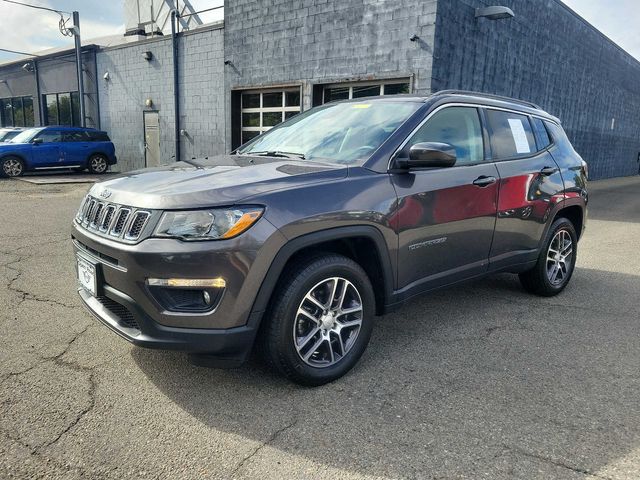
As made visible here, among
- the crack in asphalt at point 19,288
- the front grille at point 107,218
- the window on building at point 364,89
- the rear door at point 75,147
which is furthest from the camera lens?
the rear door at point 75,147

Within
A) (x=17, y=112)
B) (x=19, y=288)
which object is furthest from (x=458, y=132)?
(x=17, y=112)

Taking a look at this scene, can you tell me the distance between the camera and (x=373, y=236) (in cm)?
317

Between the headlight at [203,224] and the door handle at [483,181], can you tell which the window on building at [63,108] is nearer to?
the door handle at [483,181]

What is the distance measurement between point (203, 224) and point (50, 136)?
1666 centimetres

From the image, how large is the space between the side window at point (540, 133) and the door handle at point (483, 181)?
109 cm

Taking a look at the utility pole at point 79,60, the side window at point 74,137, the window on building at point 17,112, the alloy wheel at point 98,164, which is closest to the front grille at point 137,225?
the side window at point 74,137

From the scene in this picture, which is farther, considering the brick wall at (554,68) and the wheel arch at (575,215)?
the brick wall at (554,68)

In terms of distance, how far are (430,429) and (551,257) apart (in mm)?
2950

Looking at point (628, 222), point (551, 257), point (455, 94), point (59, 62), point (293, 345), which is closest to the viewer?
point (293, 345)

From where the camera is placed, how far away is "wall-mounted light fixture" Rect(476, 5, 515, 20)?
1140 centimetres

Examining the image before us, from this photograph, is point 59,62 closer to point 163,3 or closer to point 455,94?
point 163,3

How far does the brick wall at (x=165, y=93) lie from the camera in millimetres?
15703

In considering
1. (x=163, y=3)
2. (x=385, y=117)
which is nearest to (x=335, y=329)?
(x=385, y=117)

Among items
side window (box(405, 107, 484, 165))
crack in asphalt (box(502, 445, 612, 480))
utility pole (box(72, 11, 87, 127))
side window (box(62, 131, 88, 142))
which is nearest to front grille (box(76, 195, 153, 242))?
side window (box(405, 107, 484, 165))
